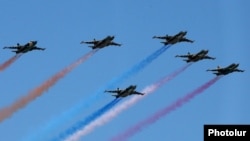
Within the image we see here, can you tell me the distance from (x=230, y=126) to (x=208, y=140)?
4.95 m

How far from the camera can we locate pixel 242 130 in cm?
16250

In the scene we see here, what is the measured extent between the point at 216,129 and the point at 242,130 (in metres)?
3.80

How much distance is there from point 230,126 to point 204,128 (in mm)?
4217

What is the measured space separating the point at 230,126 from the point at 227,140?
458 centimetres

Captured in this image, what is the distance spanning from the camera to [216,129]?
535 ft

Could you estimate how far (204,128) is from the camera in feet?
531

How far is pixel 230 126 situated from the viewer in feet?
536

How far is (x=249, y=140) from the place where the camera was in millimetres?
160000

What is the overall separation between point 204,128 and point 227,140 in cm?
437

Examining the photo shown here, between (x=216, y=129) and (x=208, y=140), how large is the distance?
3400 millimetres

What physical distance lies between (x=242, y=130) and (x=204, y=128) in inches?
224

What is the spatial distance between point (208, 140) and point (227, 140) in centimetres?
287

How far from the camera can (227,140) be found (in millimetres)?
159125
